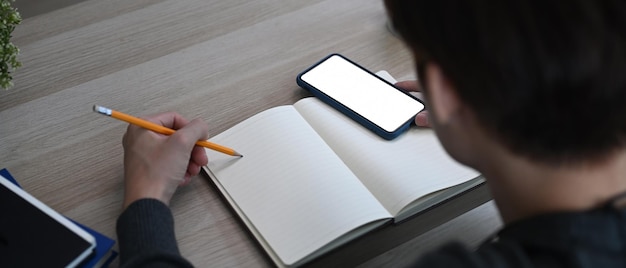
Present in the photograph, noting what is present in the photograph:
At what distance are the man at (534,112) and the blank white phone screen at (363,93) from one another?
217mm

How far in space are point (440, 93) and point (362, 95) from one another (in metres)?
0.33

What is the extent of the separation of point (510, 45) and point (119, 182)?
1.76 feet

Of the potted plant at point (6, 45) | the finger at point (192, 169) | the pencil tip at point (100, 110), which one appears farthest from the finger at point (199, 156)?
the potted plant at point (6, 45)

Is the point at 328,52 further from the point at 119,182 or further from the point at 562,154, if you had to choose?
the point at 562,154

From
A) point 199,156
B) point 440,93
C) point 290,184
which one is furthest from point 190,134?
point 440,93

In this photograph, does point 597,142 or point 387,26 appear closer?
point 597,142

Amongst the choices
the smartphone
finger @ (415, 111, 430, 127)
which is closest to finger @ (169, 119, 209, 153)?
the smartphone

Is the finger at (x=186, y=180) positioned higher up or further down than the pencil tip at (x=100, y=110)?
further down

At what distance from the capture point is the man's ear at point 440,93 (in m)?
0.56

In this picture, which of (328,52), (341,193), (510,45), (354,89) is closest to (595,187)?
(510,45)

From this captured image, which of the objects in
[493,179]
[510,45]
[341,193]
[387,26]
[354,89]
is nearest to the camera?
[510,45]

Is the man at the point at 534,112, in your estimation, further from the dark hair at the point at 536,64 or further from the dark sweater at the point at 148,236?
the dark sweater at the point at 148,236

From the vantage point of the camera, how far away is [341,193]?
763 mm

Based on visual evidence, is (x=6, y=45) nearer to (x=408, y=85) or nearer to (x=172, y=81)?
(x=172, y=81)
